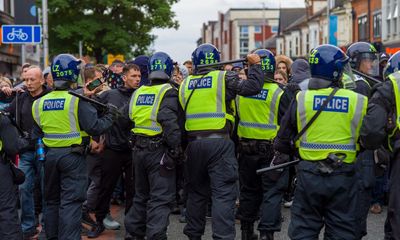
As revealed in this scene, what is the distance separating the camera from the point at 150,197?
23.9 ft

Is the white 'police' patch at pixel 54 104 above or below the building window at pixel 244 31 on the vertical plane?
below

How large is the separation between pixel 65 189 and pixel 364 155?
120 inches

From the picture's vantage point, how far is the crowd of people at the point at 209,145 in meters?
5.57

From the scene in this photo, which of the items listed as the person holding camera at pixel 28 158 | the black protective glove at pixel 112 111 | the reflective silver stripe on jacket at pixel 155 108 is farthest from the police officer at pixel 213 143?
the person holding camera at pixel 28 158

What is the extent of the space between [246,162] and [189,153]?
92cm

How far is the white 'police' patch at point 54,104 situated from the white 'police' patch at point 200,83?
4.35 feet

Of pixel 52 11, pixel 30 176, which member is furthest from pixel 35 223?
pixel 52 11

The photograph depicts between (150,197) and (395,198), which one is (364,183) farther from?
(150,197)

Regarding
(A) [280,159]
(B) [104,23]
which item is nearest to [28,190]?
(A) [280,159]

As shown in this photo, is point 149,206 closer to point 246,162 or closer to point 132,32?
point 246,162

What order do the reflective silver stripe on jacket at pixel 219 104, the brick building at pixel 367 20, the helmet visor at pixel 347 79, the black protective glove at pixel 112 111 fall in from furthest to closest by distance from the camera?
the brick building at pixel 367 20
the black protective glove at pixel 112 111
the reflective silver stripe on jacket at pixel 219 104
the helmet visor at pixel 347 79

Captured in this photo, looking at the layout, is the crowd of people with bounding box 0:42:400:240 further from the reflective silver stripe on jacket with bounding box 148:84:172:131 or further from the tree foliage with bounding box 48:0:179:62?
the tree foliage with bounding box 48:0:179:62

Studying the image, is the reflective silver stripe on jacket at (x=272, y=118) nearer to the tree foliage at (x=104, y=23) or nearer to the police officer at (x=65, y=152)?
the police officer at (x=65, y=152)

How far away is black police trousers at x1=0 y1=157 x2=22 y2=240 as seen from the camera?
6383 mm
